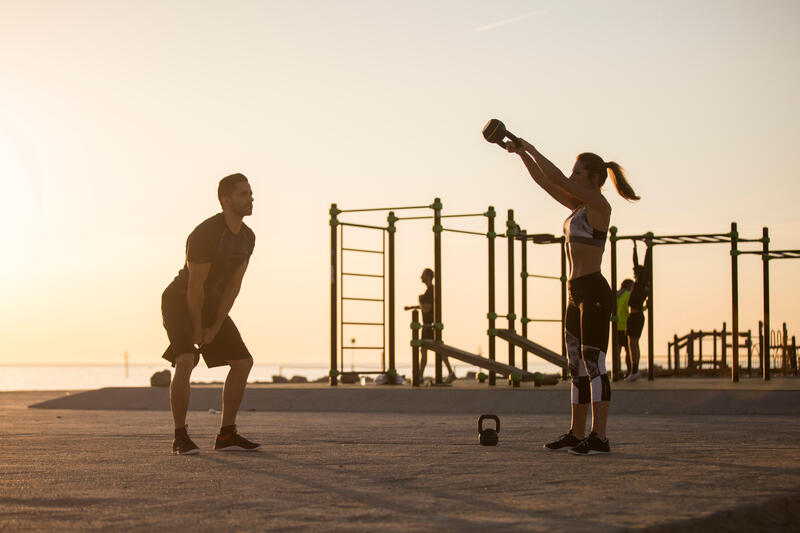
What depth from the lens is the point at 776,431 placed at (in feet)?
27.3

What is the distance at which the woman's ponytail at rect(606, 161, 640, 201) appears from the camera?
22.0 ft

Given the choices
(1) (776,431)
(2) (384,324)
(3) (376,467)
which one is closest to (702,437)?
(1) (776,431)

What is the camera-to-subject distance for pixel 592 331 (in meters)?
6.51

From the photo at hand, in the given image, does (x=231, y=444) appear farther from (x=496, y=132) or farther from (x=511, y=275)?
(x=511, y=275)

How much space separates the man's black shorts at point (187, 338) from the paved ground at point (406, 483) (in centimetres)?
65

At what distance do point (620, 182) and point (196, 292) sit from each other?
9.02 ft

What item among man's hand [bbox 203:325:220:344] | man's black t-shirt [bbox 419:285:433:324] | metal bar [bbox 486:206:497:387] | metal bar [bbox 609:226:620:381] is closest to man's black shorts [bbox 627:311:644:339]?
metal bar [bbox 609:226:620:381]

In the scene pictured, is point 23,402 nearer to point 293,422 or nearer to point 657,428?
point 293,422

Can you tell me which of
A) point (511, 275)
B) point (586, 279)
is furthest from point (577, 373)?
point (511, 275)

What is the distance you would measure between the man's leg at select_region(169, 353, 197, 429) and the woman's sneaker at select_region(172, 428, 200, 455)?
55 millimetres

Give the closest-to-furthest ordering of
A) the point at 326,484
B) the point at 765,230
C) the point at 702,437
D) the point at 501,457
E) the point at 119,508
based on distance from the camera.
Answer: the point at 119,508
the point at 326,484
the point at 501,457
the point at 702,437
the point at 765,230

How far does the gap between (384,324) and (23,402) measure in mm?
6228

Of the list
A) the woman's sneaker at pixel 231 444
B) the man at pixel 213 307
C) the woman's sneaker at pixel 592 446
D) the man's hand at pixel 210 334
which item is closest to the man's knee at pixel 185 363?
the man at pixel 213 307

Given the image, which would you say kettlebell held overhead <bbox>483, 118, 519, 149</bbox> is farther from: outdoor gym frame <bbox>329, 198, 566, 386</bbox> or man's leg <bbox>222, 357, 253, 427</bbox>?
outdoor gym frame <bbox>329, 198, 566, 386</bbox>
